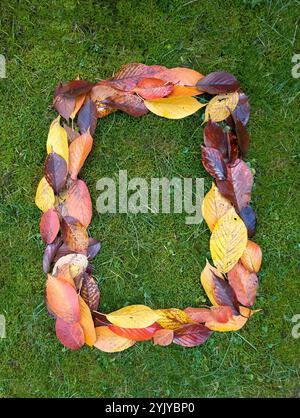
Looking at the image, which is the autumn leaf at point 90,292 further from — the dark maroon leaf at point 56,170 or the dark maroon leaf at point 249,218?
the dark maroon leaf at point 249,218

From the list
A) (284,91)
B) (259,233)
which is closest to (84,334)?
(259,233)

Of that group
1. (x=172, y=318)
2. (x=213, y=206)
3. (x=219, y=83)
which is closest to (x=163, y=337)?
(x=172, y=318)

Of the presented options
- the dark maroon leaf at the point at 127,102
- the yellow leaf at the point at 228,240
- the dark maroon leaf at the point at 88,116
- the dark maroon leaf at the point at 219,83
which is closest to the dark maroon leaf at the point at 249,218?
the yellow leaf at the point at 228,240

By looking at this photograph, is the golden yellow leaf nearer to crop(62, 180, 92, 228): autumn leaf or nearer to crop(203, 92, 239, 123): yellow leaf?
crop(62, 180, 92, 228): autumn leaf

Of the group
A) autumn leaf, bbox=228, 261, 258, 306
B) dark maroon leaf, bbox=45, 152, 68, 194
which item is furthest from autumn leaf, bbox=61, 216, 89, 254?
autumn leaf, bbox=228, 261, 258, 306

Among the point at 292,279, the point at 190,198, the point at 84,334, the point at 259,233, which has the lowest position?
the point at 84,334

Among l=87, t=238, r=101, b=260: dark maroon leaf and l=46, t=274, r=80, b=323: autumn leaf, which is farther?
l=87, t=238, r=101, b=260: dark maroon leaf

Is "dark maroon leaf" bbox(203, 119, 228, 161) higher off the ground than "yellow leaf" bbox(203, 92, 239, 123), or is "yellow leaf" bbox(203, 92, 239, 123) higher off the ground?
"yellow leaf" bbox(203, 92, 239, 123)
